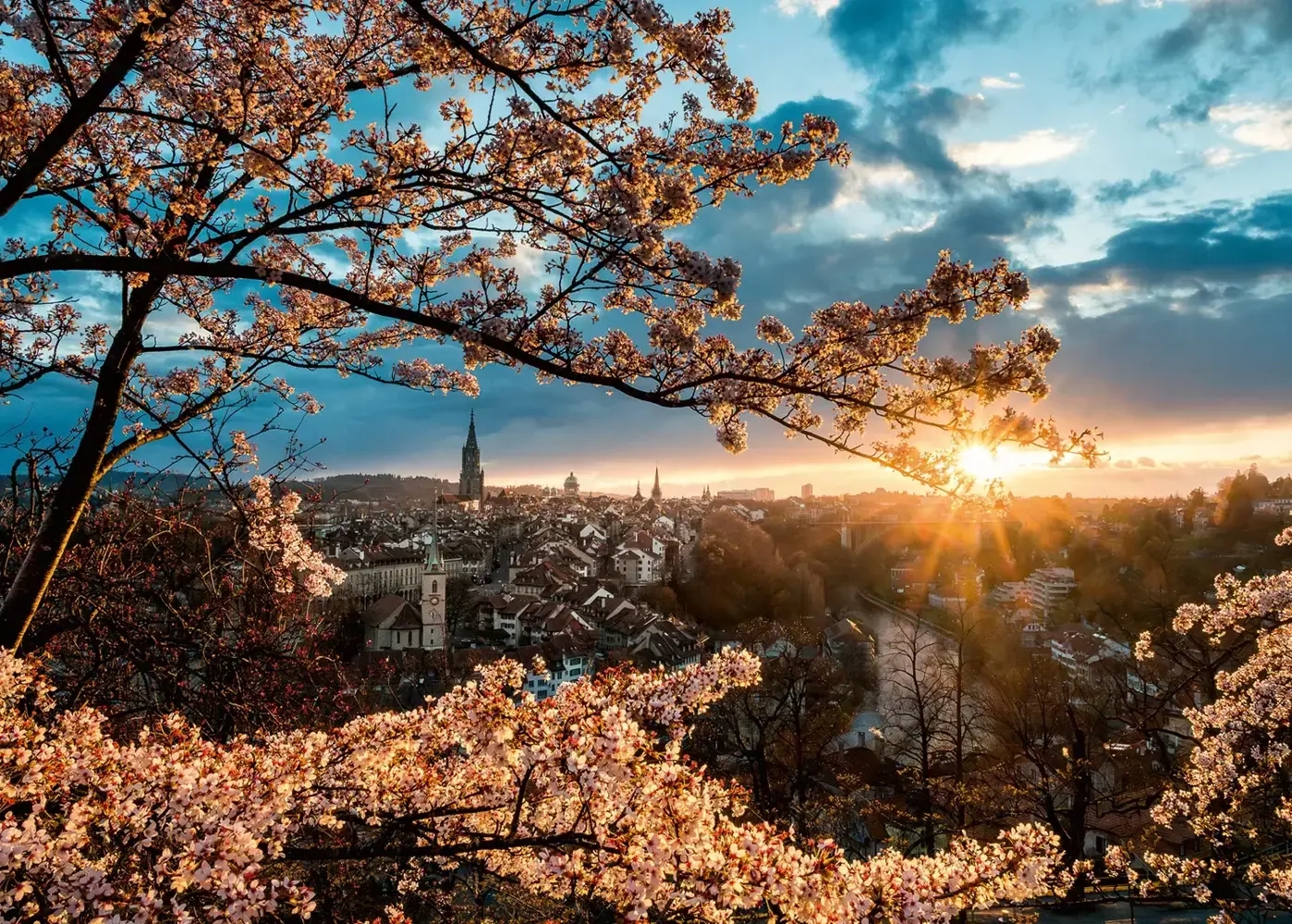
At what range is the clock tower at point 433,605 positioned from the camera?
163 ft

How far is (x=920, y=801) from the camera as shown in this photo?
15.4 metres

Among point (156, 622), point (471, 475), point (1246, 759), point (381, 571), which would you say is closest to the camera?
point (156, 622)

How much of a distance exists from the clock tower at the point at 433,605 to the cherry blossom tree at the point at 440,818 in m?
46.8

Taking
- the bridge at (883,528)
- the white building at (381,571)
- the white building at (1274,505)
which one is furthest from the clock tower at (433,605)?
the white building at (1274,505)

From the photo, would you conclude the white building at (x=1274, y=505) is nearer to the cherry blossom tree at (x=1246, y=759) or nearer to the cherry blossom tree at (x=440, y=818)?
the cherry blossom tree at (x=1246, y=759)

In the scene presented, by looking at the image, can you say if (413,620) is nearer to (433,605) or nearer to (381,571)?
(433,605)

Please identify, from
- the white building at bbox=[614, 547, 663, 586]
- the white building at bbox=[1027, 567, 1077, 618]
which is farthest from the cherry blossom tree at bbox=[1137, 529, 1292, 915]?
the white building at bbox=[614, 547, 663, 586]

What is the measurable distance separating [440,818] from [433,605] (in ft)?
167

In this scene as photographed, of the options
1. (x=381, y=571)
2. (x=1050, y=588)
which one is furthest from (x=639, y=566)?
(x=1050, y=588)

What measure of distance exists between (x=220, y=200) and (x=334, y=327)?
923 mm

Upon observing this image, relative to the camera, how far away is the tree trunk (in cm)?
332

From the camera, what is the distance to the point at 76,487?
354 centimetres

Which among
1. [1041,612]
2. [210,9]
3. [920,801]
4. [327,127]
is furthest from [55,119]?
[1041,612]

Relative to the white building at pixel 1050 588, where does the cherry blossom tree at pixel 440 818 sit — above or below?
above
